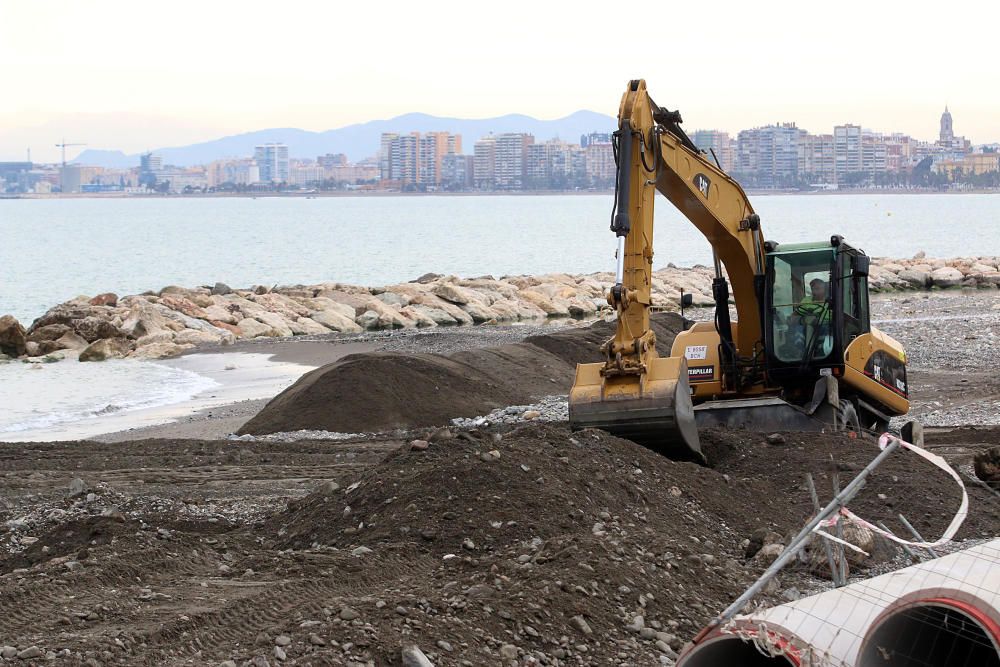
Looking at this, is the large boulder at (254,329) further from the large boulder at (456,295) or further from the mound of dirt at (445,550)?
the mound of dirt at (445,550)

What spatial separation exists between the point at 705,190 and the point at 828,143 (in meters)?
181

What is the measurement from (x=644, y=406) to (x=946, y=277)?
40.4 m

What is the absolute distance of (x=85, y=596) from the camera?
805 centimetres

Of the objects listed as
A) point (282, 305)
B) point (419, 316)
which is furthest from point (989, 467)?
point (282, 305)

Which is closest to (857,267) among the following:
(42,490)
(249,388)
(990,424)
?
(990,424)

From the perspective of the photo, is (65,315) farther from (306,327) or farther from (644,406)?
(644,406)

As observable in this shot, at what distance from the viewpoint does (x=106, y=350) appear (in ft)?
100

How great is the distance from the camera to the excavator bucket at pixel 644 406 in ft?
36.0

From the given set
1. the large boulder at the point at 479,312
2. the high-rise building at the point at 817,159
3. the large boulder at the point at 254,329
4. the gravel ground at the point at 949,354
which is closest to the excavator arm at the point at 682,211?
the gravel ground at the point at 949,354

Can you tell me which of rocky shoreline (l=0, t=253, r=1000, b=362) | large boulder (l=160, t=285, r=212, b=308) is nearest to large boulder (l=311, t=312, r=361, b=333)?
rocky shoreline (l=0, t=253, r=1000, b=362)

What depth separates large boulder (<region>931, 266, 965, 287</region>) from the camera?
4809cm

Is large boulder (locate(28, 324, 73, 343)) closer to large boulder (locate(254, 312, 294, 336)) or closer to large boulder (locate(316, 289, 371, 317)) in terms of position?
large boulder (locate(254, 312, 294, 336))

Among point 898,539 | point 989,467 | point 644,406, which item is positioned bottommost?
point 989,467

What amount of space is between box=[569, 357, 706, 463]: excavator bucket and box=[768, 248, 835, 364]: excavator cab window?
234 cm
